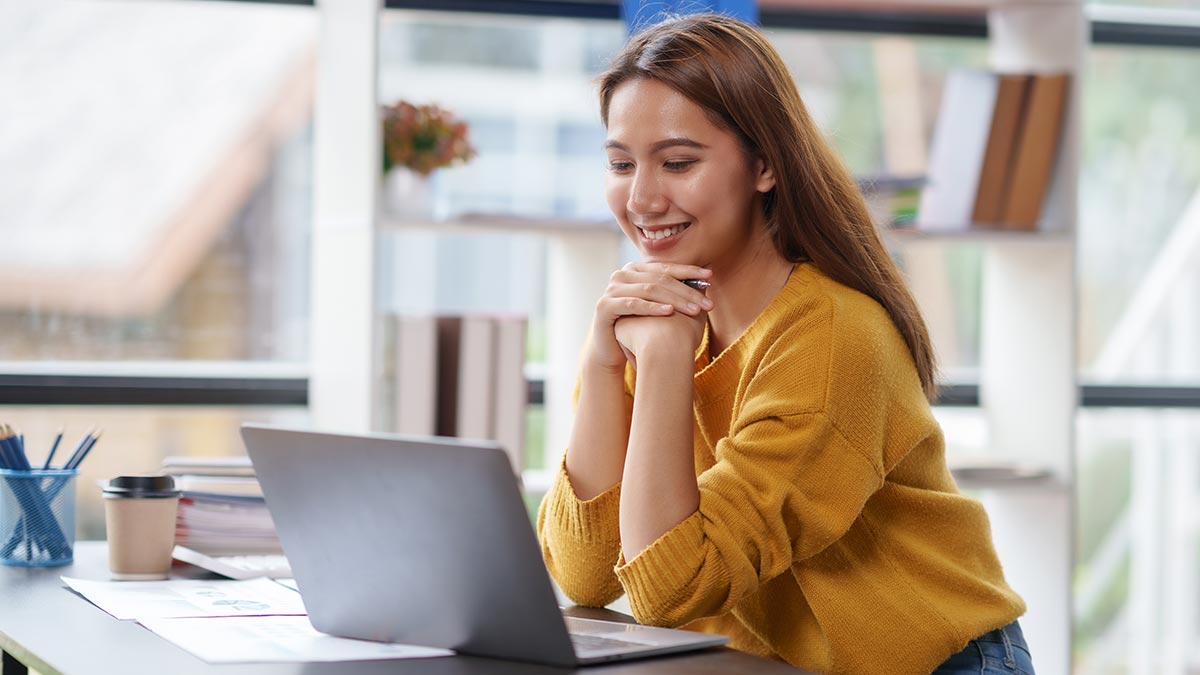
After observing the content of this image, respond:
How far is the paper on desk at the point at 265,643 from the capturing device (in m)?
1.22

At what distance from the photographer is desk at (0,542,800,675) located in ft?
3.86

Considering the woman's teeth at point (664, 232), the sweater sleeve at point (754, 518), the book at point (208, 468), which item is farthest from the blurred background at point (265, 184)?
the sweater sleeve at point (754, 518)

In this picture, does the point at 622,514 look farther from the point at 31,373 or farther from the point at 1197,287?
the point at 1197,287

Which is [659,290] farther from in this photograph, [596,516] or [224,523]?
[224,523]

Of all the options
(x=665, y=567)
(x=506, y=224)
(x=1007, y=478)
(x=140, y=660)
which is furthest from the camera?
(x=1007, y=478)

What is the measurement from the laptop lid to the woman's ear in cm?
62

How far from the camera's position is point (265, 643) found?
127cm

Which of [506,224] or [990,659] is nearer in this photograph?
[990,659]

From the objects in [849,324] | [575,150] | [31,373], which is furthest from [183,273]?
[849,324]

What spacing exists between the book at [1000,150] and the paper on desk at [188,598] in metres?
1.88

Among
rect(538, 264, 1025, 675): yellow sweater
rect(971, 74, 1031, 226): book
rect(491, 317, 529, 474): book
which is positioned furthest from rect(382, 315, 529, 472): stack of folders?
rect(538, 264, 1025, 675): yellow sweater

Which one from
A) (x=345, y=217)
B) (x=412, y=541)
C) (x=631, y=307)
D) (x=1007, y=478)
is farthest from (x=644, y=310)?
(x=1007, y=478)

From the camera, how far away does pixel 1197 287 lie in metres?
3.68

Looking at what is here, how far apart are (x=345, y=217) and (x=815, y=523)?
1.59 m
